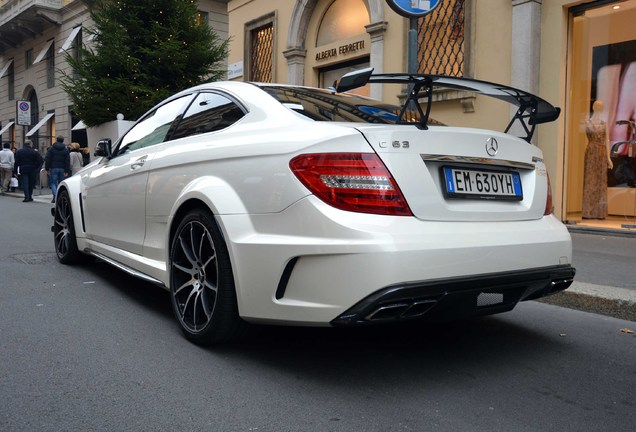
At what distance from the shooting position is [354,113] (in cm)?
314

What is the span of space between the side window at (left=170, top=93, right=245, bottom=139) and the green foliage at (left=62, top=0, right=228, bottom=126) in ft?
37.8

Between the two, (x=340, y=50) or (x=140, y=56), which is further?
(x=140, y=56)

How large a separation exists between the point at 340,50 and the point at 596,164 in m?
5.64

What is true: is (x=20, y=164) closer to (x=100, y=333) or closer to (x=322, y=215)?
(x=100, y=333)

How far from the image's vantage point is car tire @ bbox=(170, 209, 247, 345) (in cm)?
292

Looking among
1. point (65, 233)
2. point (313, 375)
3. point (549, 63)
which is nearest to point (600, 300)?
point (313, 375)

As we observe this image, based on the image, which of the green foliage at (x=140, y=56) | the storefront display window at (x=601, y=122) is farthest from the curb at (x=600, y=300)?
the green foliage at (x=140, y=56)

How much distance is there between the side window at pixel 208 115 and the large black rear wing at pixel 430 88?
66 centimetres

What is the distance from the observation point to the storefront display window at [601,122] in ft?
28.4

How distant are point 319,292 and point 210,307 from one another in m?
0.85

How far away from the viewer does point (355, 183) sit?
2.51 m

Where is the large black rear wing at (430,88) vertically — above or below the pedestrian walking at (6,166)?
above

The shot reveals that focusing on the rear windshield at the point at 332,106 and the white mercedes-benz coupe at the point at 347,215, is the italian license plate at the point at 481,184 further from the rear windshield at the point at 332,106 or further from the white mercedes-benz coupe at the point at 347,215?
the rear windshield at the point at 332,106

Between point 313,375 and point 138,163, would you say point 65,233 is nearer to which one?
point 138,163
